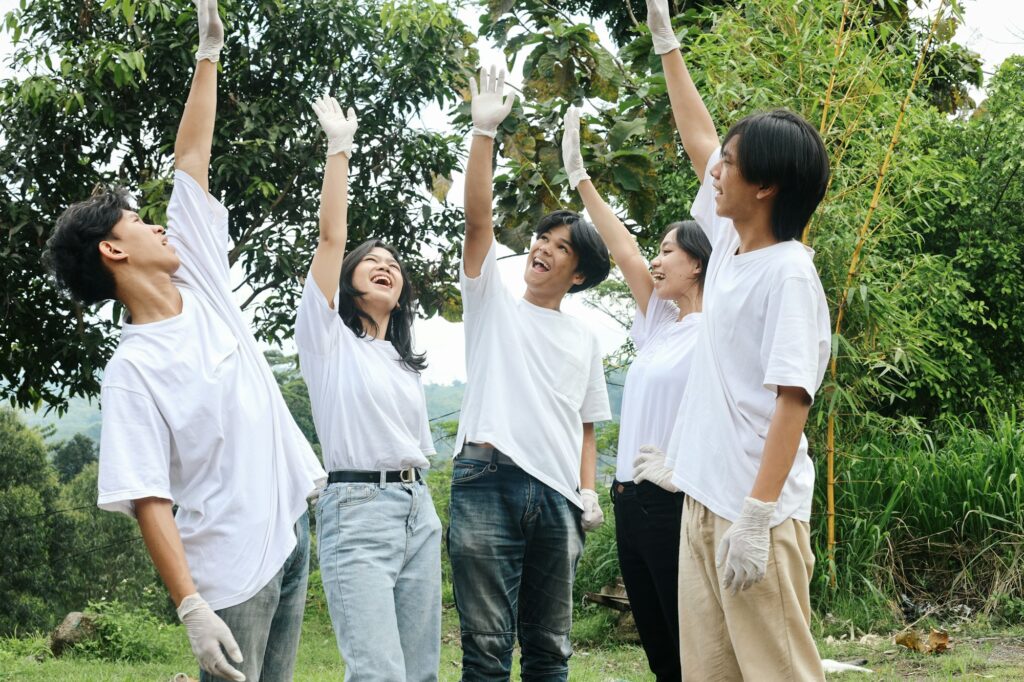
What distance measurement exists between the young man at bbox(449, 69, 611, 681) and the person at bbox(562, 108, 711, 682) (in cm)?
14

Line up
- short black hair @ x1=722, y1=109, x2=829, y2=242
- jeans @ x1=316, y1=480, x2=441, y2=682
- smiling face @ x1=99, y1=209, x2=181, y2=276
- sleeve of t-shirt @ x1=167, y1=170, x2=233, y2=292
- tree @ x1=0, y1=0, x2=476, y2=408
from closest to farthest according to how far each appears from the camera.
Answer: short black hair @ x1=722, y1=109, x2=829, y2=242 → smiling face @ x1=99, y1=209, x2=181, y2=276 → sleeve of t-shirt @ x1=167, y1=170, x2=233, y2=292 → jeans @ x1=316, y1=480, x2=441, y2=682 → tree @ x1=0, y1=0, x2=476, y2=408

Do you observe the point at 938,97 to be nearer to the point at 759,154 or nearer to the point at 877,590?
the point at 877,590

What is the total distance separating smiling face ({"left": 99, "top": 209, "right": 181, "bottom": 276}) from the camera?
1854 mm

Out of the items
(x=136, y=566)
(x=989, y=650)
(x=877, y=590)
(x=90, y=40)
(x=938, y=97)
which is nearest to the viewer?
(x=989, y=650)

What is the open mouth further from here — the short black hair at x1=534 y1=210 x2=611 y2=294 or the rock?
the rock

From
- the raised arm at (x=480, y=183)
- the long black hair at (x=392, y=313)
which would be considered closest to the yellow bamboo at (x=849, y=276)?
the raised arm at (x=480, y=183)

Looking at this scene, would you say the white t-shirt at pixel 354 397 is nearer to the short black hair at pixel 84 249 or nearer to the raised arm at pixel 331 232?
the raised arm at pixel 331 232

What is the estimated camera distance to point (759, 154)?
1756 mm

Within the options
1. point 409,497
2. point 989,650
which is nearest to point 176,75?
point 409,497

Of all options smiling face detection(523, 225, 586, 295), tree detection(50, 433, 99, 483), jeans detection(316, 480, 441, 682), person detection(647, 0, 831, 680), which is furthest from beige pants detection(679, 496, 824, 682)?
tree detection(50, 433, 99, 483)

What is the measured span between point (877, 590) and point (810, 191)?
3.63m

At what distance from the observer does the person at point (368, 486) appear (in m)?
2.23

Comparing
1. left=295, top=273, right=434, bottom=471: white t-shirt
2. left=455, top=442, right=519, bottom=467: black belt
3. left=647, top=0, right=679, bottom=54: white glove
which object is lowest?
left=455, top=442, right=519, bottom=467: black belt

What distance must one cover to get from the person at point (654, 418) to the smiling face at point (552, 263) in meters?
0.10
